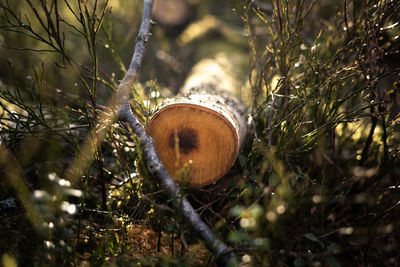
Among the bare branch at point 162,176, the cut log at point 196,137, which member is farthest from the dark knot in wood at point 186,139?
the bare branch at point 162,176

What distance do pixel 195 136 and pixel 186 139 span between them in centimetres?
7

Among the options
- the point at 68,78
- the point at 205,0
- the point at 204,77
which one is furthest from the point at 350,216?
the point at 205,0

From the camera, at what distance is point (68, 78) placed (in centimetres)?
374

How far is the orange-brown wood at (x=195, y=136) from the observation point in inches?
A: 71.1

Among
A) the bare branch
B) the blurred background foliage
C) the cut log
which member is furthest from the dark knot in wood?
the blurred background foliage

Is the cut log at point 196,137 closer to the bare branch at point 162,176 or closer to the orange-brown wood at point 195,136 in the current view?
the orange-brown wood at point 195,136

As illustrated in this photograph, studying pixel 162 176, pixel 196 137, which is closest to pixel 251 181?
pixel 196 137

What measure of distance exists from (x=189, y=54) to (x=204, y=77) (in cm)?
273

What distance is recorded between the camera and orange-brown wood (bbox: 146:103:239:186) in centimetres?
181

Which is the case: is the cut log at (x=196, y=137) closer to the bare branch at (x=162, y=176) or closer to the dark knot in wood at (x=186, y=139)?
the dark knot in wood at (x=186, y=139)

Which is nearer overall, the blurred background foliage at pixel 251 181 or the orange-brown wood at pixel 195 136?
the blurred background foliage at pixel 251 181

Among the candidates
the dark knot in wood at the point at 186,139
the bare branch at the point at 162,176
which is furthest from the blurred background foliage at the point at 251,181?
the dark knot in wood at the point at 186,139

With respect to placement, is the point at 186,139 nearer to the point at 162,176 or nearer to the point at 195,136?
the point at 195,136

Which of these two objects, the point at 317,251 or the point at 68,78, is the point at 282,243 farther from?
the point at 68,78
